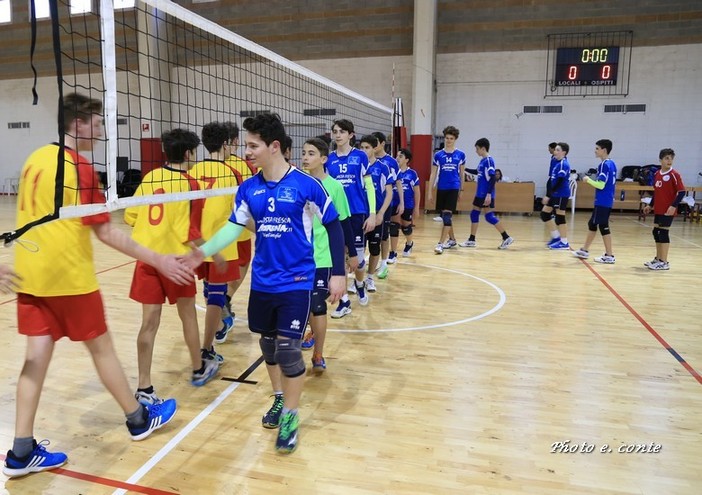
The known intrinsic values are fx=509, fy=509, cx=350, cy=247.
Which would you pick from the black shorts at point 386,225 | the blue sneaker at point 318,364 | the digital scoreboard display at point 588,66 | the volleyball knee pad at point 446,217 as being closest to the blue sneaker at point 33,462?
the blue sneaker at point 318,364

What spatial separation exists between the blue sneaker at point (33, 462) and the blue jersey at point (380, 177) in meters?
4.06

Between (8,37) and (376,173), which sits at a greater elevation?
(8,37)

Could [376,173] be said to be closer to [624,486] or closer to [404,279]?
[404,279]

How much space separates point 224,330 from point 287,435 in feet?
6.65

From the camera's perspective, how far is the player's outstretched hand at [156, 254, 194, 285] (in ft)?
7.87

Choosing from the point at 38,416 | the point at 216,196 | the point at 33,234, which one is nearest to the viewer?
the point at 33,234

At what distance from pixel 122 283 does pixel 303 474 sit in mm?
4981

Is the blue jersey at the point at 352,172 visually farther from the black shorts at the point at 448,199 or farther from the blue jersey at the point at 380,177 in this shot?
the black shorts at the point at 448,199

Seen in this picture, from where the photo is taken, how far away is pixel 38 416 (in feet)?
10.5

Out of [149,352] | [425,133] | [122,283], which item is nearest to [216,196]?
[149,352]

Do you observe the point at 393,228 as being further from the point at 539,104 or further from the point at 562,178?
the point at 539,104

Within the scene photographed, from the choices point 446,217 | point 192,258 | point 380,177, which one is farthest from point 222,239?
point 446,217

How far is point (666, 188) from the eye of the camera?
295 inches

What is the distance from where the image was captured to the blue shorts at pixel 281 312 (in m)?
2.75
